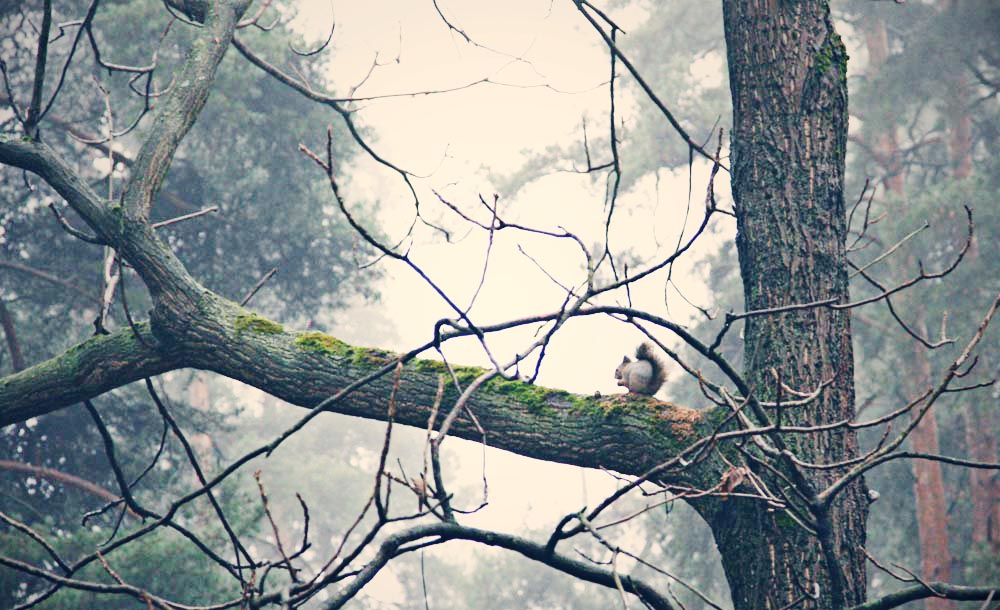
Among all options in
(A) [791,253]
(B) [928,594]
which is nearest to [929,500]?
(A) [791,253]

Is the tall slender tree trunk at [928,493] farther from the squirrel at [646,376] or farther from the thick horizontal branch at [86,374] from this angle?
the thick horizontal branch at [86,374]

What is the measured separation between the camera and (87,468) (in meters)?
8.02

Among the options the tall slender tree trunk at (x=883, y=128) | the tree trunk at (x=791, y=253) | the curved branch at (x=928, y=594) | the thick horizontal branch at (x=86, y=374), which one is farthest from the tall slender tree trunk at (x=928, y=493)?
the thick horizontal branch at (x=86, y=374)

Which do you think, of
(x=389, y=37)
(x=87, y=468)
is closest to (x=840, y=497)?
(x=389, y=37)

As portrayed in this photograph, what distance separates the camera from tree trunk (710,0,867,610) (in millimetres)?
2547

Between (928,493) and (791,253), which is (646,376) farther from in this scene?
(928,493)

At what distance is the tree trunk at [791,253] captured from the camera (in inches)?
100

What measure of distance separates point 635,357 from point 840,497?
45.5 inches

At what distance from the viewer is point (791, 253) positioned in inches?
112

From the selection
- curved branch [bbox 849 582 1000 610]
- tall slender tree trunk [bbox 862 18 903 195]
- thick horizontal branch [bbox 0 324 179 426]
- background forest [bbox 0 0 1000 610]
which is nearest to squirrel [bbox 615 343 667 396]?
background forest [bbox 0 0 1000 610]

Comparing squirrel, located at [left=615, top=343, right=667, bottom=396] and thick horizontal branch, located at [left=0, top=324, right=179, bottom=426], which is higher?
squirrel, located at [left=615, top=343, right=667, bottom=396]

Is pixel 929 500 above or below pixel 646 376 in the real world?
above

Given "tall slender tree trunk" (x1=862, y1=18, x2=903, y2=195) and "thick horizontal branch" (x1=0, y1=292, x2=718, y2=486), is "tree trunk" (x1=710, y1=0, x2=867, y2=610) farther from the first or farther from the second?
"tall slender tree trunk" (x1=862, y1=18, x2=903, y2=195)

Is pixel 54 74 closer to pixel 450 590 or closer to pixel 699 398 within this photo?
pixel 699 398
